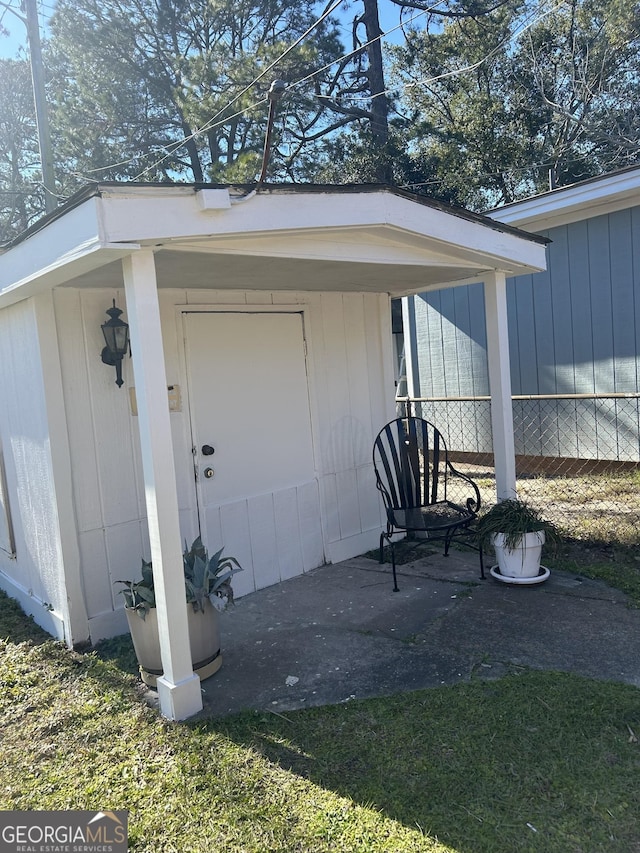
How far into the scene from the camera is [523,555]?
369 centimetres

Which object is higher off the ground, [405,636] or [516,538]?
[516,538]

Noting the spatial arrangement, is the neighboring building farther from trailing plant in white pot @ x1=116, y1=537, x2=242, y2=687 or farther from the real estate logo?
the real estate logo

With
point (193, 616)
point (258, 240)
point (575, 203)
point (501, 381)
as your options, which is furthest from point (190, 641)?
point (575, 203)

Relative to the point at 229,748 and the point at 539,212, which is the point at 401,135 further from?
the point at 229,748

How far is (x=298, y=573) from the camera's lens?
4254mm

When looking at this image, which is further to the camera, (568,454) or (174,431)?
(568,454)

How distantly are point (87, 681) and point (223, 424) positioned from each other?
1579mm

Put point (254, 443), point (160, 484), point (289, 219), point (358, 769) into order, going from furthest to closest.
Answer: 1. point (254, 443)
2. point (289, 219)
3. point (160, 484)
4. point (358, 769)

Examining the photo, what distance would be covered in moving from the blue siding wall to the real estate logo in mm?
5541

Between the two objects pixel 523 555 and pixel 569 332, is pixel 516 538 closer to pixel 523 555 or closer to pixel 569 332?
pixel 523 555

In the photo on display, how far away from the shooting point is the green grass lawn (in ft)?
6.17

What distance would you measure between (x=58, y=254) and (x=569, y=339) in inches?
208

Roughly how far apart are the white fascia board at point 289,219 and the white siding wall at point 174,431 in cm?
104

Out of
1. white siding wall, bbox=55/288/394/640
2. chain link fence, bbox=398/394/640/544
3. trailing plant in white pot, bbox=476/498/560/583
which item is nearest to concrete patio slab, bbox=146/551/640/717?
trailing plant in white pot, bbox=476/498/560/583
